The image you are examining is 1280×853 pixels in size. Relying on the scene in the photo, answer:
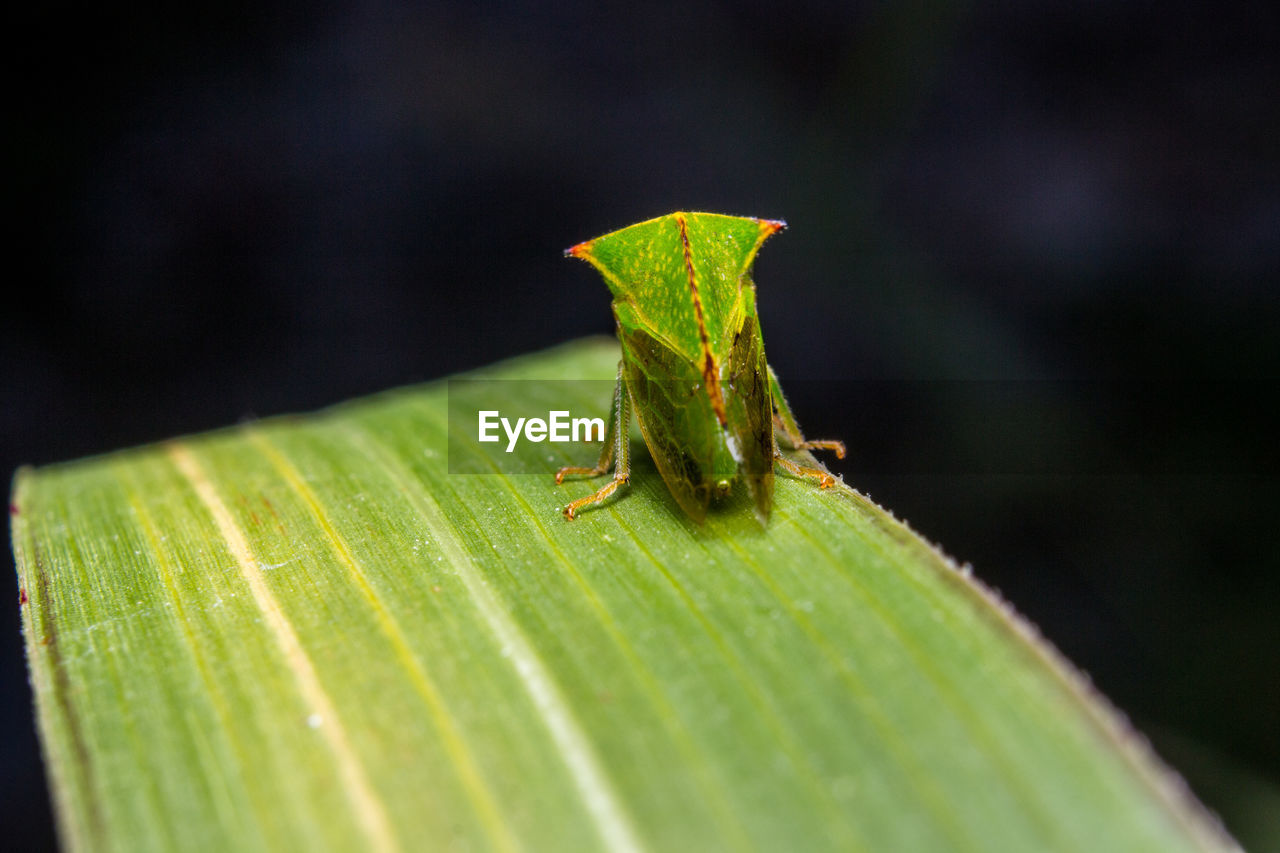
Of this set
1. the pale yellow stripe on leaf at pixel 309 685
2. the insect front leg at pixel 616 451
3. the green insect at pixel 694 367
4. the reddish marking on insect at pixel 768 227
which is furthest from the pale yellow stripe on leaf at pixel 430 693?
the reddish marking on insect at pixel 768 227

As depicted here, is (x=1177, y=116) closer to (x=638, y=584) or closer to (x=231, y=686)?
(x=638, y=584)

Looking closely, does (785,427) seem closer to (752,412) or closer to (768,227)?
(752,412)

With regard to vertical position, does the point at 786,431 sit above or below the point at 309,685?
above

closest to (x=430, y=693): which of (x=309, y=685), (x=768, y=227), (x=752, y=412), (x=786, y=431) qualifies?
(x=309, y=685)

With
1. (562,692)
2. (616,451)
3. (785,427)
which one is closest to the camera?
(562,692)

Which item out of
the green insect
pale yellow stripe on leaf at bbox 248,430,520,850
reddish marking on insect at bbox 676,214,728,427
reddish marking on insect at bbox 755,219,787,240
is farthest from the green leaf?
reddish marking on insect at bbox 755,219,787,240

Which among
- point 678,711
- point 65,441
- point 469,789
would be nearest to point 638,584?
point 678,711

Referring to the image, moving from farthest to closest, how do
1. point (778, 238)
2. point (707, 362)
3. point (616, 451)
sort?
point (778, 238) < point (616, 451) < point (707, 362)
